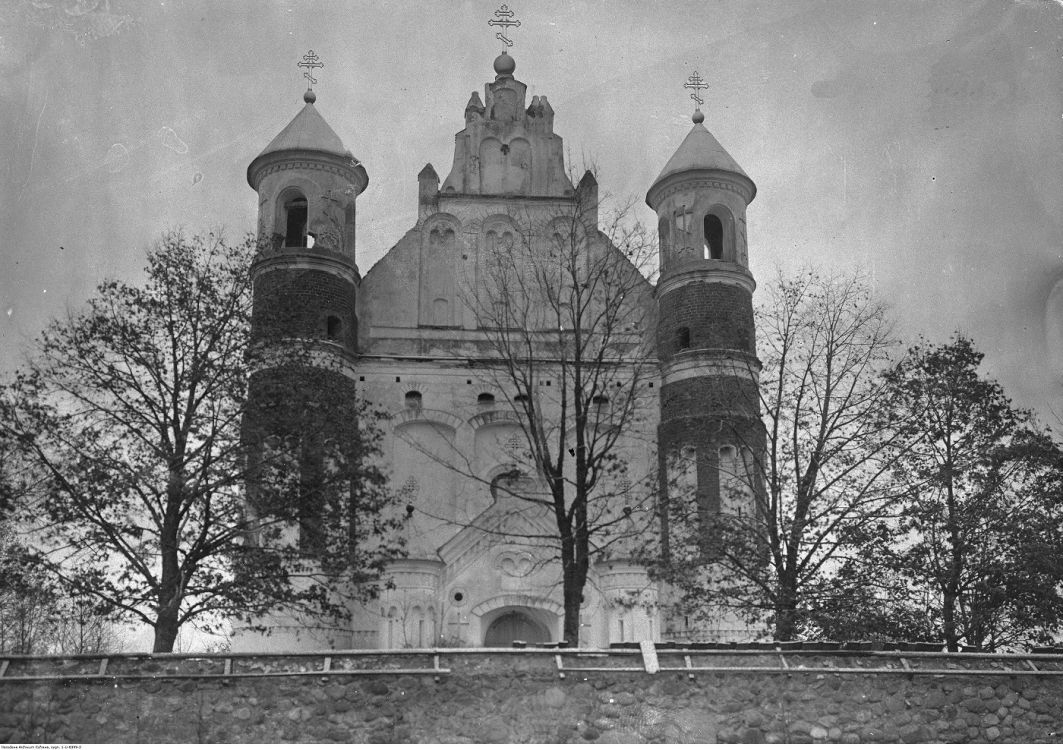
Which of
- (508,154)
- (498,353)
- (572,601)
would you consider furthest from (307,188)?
(572,601)

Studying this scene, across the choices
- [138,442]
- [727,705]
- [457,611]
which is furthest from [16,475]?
[727,705]

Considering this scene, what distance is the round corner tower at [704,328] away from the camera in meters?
29.0

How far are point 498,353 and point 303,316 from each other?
6.67 m

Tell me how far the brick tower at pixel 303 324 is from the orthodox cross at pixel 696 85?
840 cm

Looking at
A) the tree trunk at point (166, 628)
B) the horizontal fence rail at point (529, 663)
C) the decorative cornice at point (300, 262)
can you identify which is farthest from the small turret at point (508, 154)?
the horizontal fence rail at point (529, 663)

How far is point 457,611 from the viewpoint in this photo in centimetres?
2873

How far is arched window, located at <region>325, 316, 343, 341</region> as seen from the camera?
31.1 metres

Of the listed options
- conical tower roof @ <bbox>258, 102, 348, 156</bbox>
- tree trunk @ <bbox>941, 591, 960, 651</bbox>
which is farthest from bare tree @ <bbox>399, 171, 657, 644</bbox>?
tree trunk @ <bbox>941, 591, 960, 651</bbox>

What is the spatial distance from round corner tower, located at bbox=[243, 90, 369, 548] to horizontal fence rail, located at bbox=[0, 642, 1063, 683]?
7730 mm

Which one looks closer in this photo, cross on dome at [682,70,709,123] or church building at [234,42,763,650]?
church building at [234,42,763,650]

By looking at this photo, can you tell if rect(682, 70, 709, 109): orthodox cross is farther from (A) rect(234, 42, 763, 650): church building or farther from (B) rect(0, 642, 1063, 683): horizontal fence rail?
(B) rect(0, 642, 1063, 683): horizontal fence rail

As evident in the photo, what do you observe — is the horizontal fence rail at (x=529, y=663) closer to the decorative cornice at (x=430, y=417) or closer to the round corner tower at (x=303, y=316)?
the round corner tower at (x=303, y=316)

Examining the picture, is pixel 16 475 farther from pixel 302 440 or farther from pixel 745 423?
pixel 745 423

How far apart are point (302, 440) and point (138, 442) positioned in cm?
277
